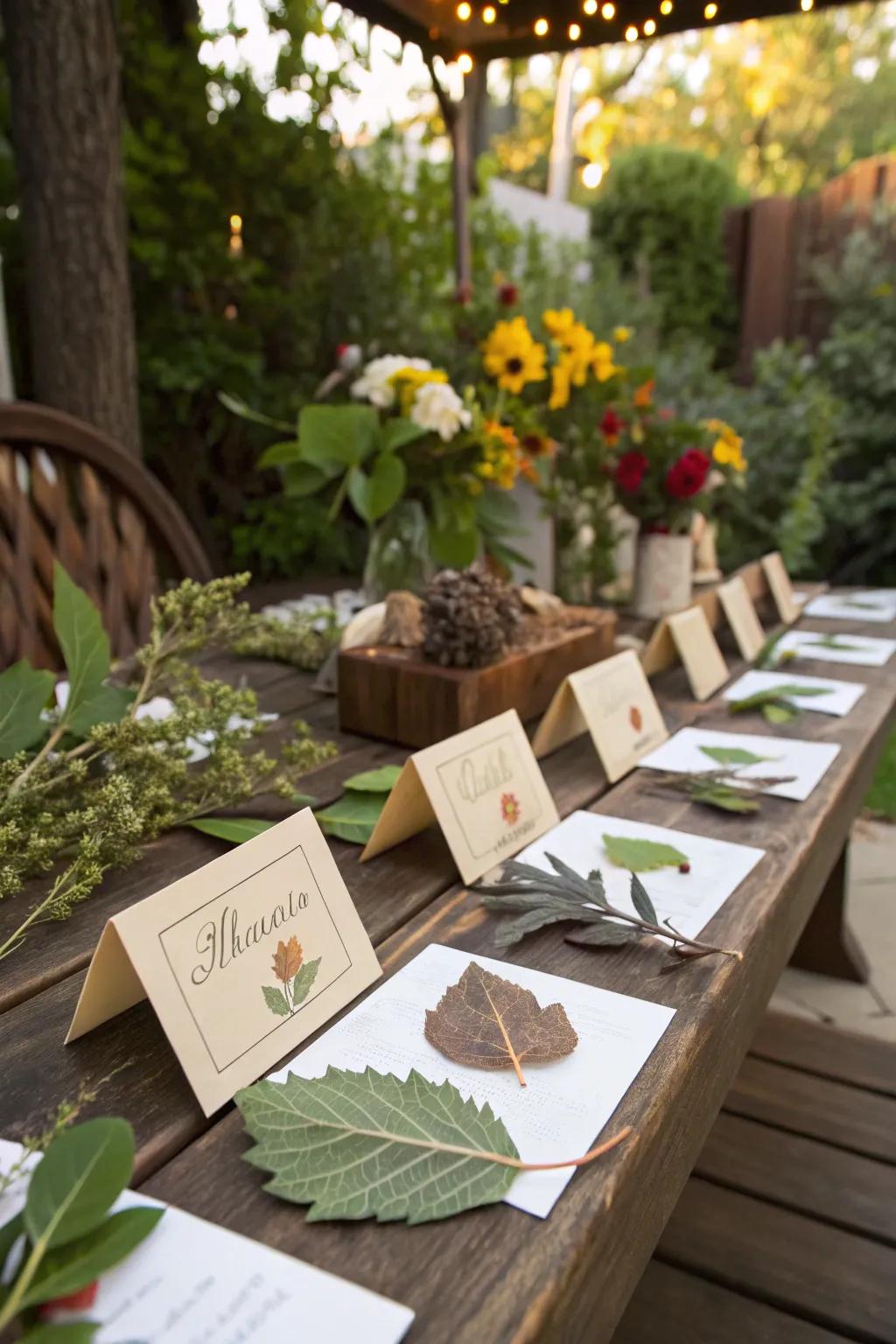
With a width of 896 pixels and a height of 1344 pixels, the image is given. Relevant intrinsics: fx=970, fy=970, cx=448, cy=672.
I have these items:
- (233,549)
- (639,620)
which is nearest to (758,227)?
(233,549)

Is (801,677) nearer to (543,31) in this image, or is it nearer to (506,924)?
(506,924)

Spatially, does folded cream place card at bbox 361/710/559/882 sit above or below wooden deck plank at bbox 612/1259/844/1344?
above

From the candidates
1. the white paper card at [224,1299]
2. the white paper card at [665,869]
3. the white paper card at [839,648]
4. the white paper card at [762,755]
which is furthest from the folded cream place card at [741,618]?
the white paper card at [224,1299]

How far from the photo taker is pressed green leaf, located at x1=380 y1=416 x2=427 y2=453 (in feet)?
4.00

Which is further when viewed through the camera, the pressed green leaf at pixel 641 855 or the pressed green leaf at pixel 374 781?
the pressed green leaf at pixel 374 781

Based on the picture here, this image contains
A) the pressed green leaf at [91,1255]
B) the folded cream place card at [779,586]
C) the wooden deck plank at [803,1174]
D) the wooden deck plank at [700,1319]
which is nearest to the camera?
the pressed green leaf at [91,1255]

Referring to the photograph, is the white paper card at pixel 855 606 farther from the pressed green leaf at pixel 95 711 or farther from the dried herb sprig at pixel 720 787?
the pressed green leaf at pixel 95 711

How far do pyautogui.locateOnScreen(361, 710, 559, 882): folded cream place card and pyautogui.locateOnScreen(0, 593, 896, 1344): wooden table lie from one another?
1.1 inches

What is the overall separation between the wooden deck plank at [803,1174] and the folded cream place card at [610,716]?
0.43 meters

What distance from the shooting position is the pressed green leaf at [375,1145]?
1.40 feet

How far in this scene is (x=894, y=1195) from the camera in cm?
101

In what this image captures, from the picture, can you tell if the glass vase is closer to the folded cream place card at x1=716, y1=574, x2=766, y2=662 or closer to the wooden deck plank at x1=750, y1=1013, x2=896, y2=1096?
the folded cream place card at x1=716, y1=574, x2=766, y2=662

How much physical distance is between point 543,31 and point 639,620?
40.4 inches

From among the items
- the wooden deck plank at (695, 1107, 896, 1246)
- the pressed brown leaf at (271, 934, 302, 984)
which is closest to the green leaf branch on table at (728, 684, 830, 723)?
the wooden deck plank at (695, 1107, 896, 1246)
